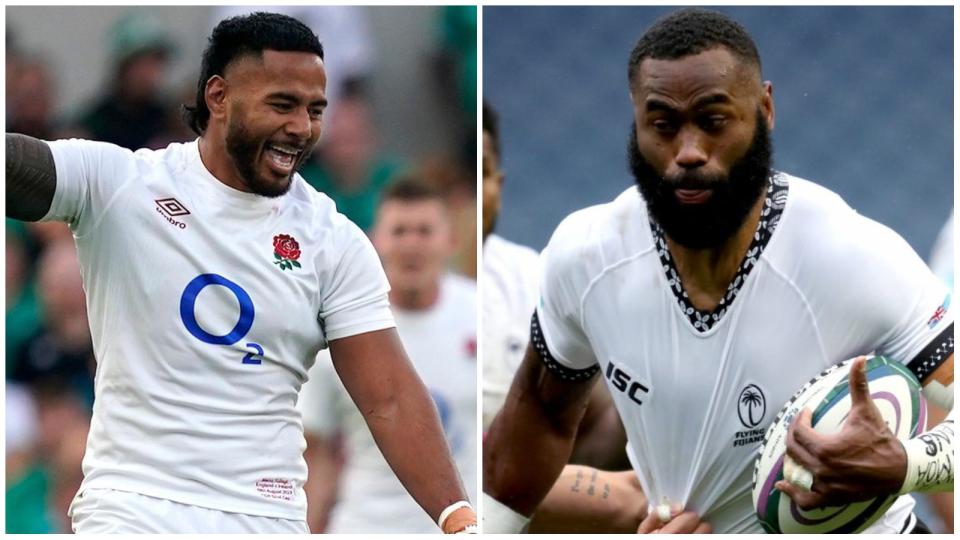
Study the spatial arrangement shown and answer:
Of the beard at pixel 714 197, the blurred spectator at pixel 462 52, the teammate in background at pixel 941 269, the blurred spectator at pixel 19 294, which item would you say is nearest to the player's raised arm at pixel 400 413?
the beard at pixel 714 197

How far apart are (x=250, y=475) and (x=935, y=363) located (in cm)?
184

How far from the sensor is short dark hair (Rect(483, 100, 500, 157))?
6.61 metres

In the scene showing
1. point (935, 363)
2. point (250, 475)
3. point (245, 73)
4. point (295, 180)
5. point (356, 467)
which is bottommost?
point (356, 467)

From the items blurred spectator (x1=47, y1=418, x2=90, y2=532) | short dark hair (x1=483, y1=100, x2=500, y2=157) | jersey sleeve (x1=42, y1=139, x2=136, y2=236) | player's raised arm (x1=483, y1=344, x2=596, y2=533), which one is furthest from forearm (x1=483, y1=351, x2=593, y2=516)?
blurred spectator (x1=47, y1=418, x2=90, y2=532)

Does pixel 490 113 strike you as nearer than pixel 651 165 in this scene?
No

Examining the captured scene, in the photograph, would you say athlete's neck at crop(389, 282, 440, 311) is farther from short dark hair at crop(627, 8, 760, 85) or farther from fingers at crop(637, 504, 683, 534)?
short dark hair at crop(627, 8, 760, 85)

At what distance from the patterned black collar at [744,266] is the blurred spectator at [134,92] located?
2.39 metres

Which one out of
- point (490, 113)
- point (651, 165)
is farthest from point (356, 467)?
point (651, 165)

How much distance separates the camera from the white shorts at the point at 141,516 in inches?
168

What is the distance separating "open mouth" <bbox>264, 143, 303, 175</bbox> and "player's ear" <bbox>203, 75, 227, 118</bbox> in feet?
0.59

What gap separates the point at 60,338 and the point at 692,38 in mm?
3453

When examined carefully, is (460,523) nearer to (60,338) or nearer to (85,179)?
(85,179)

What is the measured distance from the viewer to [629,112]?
6.42m

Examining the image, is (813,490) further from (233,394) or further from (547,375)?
(233,394)
